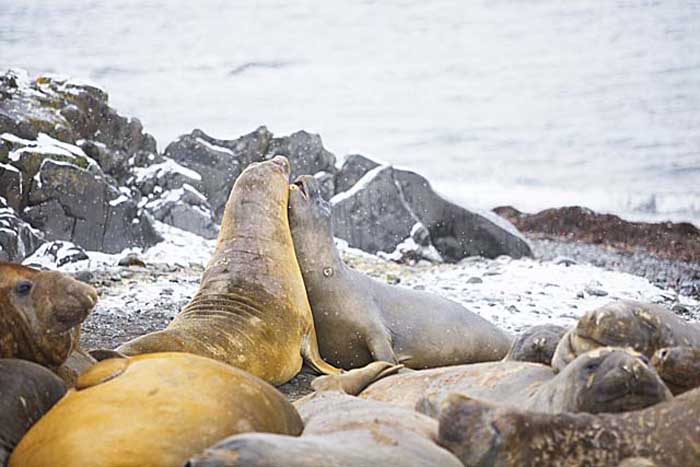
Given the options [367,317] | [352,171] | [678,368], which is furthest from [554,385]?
[352,171]

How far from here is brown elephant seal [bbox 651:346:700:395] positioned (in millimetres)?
2180

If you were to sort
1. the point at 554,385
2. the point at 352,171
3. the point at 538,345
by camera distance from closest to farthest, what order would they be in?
the point at 554,385 → the point at 538,345 → the point at 352,171

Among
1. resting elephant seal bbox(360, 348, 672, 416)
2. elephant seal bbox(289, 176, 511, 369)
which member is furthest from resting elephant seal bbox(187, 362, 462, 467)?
elephant seal bbox(289, 176, 511, 369)

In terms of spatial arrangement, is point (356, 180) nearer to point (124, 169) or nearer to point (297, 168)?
point (297, 168)

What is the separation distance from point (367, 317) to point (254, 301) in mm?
723

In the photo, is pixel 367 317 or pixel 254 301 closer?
pixel 254 301

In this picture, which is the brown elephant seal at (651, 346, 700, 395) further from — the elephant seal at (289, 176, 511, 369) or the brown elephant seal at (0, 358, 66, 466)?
the elephant seal at (289, 176, 511, 369)

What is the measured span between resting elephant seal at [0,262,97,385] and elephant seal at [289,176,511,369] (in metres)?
2.39

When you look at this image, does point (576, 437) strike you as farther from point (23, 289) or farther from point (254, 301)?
point (254, 301)

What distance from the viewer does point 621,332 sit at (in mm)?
2424

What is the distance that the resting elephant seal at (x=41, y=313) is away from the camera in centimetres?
237

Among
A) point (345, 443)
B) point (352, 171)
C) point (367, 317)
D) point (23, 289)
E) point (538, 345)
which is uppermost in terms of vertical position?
point (23, 289)

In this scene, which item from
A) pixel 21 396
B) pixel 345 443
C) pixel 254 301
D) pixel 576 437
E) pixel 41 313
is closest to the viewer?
pixel 345 443

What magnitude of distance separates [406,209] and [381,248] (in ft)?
1.89
